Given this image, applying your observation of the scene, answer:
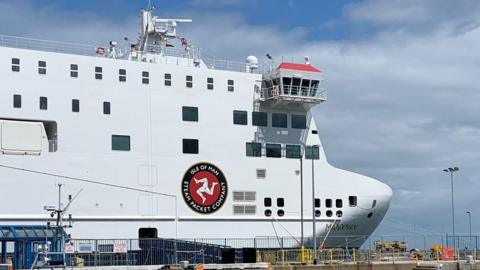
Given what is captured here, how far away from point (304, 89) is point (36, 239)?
742 inches

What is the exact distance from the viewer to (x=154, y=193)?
41.4m

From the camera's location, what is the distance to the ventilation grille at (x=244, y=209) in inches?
1715

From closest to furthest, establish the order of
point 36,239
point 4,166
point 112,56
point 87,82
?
point 36,239
point 4,166
point 87,82
point 112,56

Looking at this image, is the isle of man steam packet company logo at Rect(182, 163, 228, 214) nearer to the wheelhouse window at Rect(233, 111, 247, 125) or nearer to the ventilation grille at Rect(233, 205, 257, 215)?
the ventilation grille at Rect(233, 205, 257, 215)

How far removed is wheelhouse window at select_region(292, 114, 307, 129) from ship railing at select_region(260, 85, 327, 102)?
145cm

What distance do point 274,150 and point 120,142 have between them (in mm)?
9510

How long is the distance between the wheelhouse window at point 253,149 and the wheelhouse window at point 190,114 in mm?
3549

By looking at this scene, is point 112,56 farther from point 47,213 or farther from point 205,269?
point 205,269

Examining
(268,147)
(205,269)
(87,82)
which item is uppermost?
(87,82)

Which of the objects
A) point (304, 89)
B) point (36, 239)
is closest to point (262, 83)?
point (304, 89)

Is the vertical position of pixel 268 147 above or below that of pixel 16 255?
above

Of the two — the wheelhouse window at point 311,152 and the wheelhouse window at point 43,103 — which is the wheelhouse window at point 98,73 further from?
the wheelhouse window at point 311,152

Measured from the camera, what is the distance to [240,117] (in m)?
44.8

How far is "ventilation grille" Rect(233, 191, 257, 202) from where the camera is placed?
43719mm
